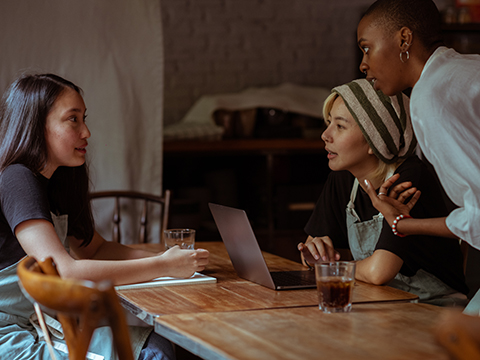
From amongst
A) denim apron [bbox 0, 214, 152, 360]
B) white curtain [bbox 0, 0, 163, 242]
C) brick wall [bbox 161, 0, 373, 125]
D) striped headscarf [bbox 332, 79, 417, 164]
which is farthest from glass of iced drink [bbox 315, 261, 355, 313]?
brick wall [bbox 161, 0, 373, 125]

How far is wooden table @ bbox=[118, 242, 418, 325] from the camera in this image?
4.44 ft

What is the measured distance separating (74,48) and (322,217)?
1.72m

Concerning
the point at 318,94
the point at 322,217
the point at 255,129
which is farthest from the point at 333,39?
the point at 322,217

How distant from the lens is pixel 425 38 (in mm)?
1588

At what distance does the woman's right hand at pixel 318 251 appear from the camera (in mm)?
1791

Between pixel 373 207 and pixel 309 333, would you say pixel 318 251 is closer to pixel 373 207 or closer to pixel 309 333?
pixel 373 207

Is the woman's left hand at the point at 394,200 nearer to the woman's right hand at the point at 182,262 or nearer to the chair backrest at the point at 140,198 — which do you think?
the woman's right hand at the point at 182,262

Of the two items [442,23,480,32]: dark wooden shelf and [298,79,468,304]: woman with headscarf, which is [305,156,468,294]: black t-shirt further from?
[442,23,480,32]: dark wooden shelf

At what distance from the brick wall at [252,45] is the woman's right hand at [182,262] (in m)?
2.71

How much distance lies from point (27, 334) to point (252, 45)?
3.27 metres

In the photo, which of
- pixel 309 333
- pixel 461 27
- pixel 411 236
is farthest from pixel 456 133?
pixel 461 27

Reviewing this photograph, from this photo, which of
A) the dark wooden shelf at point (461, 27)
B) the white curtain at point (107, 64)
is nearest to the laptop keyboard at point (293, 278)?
the white curtain at point (107, 64)

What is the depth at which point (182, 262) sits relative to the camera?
1.63 metres

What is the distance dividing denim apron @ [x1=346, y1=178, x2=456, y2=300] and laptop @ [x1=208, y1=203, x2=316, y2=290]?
0.80ft
